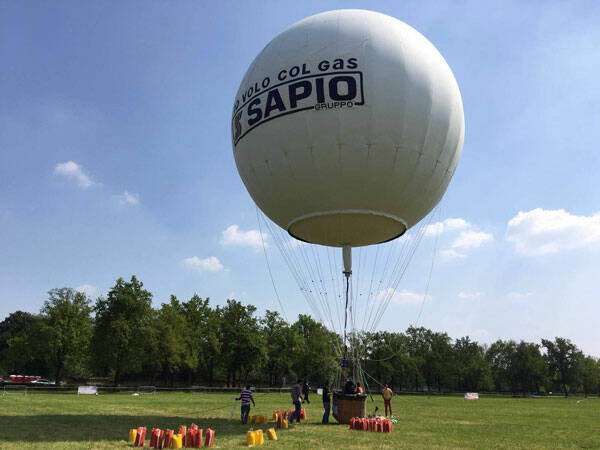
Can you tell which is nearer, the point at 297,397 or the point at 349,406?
the point at 349,406

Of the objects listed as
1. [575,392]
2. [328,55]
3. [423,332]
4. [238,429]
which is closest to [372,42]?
[328,55]

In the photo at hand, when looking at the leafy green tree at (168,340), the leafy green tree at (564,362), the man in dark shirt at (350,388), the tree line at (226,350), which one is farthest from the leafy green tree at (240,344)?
the leafy green tree at (564,362)

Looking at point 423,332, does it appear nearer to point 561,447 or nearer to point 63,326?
point 63,326

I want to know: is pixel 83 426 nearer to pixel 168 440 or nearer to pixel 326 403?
pixel 168 440

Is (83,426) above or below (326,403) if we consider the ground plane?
below

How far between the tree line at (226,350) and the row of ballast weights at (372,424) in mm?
2739

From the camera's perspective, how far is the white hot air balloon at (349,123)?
1377 cm

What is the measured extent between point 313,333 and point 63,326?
126 ft

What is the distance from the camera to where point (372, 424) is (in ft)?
49.8

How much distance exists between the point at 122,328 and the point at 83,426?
1347 inches

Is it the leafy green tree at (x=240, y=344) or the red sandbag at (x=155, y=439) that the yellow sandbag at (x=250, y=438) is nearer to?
the red sandbag at (x=155, y=439)

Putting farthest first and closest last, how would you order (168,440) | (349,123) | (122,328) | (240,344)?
(240,344), (122,328), (349,123), (168,440)

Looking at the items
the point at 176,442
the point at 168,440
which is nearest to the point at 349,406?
the point at 176,442

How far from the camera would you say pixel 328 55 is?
1409 centimetres
